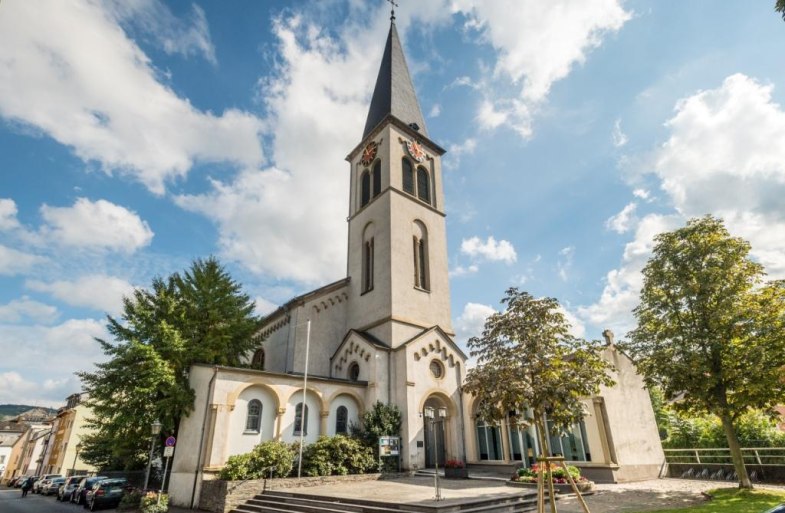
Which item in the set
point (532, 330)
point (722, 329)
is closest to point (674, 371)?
point (722, 329)

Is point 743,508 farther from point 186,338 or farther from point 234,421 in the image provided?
point 186,338

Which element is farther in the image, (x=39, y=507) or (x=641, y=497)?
(x=39, y=507)

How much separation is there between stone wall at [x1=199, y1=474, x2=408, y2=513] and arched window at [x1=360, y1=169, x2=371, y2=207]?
63.4 ft

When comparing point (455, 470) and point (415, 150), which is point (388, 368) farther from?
point (415, 150)

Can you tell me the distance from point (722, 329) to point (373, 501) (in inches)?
564

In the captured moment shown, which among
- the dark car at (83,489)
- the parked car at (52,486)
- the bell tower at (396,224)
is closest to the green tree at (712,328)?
the bell tower at (396,224)

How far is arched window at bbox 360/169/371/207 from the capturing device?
104 ft

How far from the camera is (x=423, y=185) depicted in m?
31.8

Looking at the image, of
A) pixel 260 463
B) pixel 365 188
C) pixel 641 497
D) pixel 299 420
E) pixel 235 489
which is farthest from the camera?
pixel 365 188

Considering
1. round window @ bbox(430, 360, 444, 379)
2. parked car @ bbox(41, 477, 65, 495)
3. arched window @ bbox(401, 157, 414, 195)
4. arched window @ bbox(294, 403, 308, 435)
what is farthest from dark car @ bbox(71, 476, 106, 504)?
arched window @ bbox(401, 157, 414, 195)

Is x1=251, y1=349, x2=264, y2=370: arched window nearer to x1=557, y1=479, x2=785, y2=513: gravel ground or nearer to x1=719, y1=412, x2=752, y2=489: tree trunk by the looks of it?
x1=557, y1=479, x2=785, y2=513: gravel ground

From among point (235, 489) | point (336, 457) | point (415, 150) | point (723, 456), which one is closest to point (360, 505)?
point (235, 489)

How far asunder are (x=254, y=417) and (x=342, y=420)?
469 centimetres

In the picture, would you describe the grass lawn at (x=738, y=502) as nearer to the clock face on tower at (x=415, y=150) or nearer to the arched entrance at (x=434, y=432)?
the arched entrance at (x=434, y=432)
